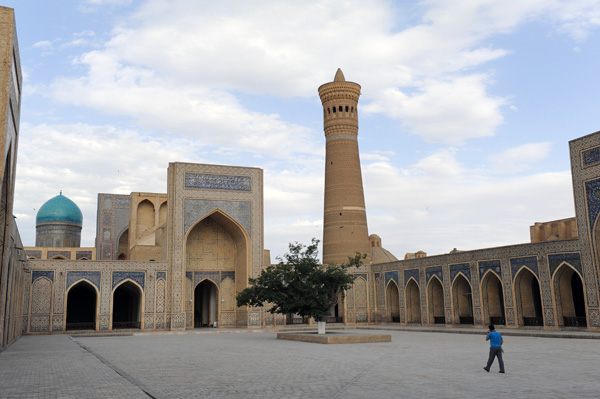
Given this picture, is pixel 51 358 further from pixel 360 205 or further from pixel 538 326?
pixel 360 205

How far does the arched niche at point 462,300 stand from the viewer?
65.8 ft

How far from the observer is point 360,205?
27.7m

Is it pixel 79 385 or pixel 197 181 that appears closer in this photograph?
pixel 79 385

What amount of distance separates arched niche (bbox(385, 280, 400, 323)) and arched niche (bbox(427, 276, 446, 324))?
217cm

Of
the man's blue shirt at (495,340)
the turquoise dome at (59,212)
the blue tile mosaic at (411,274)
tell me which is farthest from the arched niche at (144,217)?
the man's blue shirt at (495,340)

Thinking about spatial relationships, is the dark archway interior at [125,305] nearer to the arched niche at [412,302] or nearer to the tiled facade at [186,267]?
the tiled facade at [186,267]

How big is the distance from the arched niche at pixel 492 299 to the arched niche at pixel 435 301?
6.74ft

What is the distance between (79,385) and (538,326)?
14.5 metres

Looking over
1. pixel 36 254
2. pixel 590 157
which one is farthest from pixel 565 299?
pixel 36 254

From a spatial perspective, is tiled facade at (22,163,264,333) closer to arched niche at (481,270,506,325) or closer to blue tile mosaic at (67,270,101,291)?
blue tile mosaic at (67,270,101,291)

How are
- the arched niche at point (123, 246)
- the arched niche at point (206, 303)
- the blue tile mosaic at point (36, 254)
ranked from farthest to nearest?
1. the arched niche at point (123, 246)
2. the blue tile mosaic at point (36, 254)
3. the arched niche at point (206, 303)

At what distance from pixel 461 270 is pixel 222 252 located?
9.49 m

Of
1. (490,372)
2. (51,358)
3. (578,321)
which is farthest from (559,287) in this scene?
(51,358)

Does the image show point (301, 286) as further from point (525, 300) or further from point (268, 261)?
point (268, 261)
